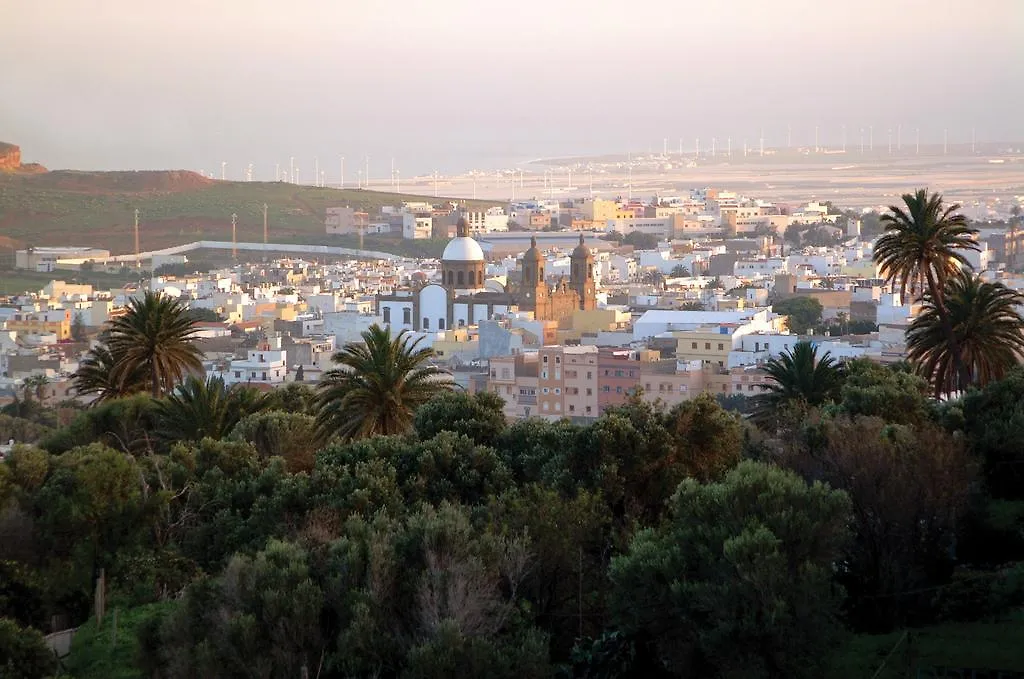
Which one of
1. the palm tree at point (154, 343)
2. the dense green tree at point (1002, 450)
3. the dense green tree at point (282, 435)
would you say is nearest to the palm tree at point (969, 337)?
the dense green tree at point (1002, 450)

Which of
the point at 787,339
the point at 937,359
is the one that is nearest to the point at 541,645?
the point at 937,359

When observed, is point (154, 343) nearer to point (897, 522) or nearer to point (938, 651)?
point (897, 522)

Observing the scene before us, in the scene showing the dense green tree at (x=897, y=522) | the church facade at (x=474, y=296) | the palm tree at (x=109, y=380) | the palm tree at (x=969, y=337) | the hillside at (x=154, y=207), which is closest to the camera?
the dense green tree at (x=897, y=522)

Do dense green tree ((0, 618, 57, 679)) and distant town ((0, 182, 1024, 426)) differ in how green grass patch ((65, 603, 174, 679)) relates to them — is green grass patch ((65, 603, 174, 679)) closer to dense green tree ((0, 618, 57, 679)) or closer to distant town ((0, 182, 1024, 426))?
dense green tree ((0, 618, 57, 679))

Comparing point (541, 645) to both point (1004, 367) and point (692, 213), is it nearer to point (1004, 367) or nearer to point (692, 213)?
point (1004, 367)

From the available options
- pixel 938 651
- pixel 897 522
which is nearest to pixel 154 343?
pixel 897 522

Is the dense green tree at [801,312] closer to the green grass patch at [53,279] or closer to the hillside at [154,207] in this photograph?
the green grass patch at [53,279]
